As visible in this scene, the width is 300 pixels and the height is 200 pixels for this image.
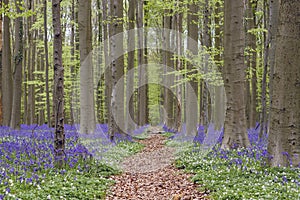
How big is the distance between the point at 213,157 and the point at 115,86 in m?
7.03

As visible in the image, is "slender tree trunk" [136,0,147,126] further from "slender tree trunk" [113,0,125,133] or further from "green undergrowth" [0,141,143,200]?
"green undergrowth" [0,141,143,200]

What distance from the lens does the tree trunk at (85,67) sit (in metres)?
15.3

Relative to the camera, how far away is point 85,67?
1541 centimetres

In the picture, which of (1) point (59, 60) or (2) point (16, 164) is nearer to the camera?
(2) point (16, 164)

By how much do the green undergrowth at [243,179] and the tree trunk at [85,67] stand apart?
7.86 m

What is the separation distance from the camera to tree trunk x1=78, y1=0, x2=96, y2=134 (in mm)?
15297

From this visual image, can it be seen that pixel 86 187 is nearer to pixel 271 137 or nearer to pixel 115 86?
pixel 271 137

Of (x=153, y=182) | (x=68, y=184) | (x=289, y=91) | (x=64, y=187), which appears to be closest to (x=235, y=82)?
(x=289, y=91)

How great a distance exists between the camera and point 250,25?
1956cm

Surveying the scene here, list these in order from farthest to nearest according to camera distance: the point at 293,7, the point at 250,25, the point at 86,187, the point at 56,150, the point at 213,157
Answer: the point at 250,25
the point at 213,157
the point at 56,150
the point at 293,7
the point at 86,187

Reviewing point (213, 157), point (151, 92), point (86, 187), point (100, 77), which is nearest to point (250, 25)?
point (213, 157)

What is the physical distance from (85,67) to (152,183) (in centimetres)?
852

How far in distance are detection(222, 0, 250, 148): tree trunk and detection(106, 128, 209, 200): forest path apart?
2.27m

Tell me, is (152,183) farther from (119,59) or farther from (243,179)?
(119,59)
